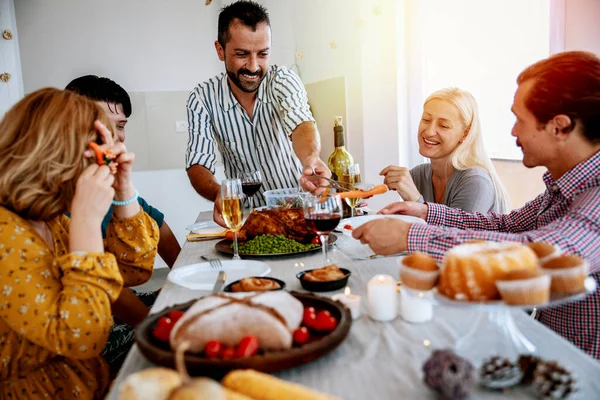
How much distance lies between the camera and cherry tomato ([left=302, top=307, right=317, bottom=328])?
1021 millimetres

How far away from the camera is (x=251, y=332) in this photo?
910mm

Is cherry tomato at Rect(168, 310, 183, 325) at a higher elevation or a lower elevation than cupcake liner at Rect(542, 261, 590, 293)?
lower

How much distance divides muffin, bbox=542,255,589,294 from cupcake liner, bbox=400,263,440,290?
7.7 inches

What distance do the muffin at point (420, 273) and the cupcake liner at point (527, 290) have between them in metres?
0.13

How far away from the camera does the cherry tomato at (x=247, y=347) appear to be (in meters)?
0.87

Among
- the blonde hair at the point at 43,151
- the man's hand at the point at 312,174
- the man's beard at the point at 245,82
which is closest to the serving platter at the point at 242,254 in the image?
the man's hand at the point at 312,174

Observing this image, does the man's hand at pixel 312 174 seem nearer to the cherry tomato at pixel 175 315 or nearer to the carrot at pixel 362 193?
the carrot at pixel 362 193

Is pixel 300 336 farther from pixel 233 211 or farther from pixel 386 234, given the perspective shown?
pixel 233 211

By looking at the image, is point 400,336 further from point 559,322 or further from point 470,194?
point 470,194

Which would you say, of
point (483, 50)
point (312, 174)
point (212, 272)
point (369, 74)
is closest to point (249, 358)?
point (212, 272)

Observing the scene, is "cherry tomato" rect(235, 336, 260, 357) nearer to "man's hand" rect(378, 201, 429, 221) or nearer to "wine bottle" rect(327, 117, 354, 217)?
"man's hand" rect(378, 201, 429, 221)

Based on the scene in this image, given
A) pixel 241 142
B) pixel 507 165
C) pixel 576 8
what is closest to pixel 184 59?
pixel 241 142

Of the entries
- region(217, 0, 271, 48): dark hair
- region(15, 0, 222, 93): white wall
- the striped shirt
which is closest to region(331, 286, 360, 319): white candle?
the striped shirt

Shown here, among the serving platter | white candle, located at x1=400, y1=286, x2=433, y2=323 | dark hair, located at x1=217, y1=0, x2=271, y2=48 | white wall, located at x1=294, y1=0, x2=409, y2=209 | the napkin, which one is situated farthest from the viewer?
white wall, located at x1=294, y1=0, x2=409, y2=209
